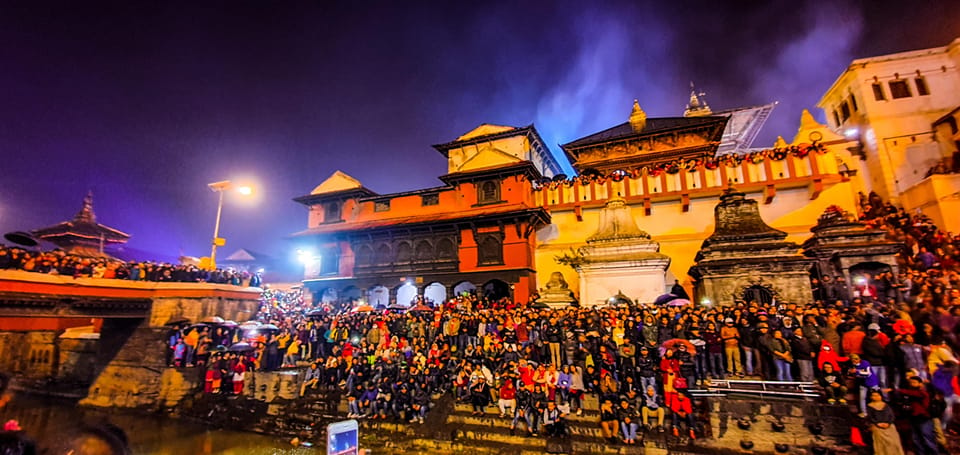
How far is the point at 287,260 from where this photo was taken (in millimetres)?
52031

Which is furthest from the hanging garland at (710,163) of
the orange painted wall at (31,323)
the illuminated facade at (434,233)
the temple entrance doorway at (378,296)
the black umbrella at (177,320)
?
the orange painted wall at (31,323)

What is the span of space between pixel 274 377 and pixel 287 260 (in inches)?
1629

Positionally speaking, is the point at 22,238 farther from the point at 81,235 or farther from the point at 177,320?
the point at 81,235

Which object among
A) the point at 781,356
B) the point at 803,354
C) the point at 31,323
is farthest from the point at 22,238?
the point at 803,354

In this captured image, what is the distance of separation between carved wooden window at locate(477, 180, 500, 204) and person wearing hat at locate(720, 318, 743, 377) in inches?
584

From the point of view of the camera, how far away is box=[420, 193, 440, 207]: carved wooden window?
2569 centimetres

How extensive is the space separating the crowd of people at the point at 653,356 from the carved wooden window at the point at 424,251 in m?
7.52

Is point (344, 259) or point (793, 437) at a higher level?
point (344, 259)

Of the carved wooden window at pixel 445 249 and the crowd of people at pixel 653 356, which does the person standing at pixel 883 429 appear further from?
the carved wooden window at pixel 445 249

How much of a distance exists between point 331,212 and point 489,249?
12394 mm

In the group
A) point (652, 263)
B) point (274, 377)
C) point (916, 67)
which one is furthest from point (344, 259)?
point (916, 67)

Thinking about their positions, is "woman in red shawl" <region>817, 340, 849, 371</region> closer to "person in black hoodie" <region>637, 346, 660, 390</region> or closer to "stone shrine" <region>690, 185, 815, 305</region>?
"person in black hoodie" <region>637, 346, 660, 390</region>

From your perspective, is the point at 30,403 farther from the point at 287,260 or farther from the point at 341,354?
the point at 287,260

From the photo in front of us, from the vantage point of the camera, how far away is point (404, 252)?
24.5 meters
